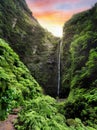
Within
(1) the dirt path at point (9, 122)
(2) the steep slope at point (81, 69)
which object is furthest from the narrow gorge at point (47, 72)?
(1) the dirt path at point (9, 122)

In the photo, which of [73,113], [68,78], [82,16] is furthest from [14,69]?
[82,16]

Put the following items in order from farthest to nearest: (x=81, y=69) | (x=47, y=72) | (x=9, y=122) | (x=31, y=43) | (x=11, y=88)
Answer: (x=31, y=43)
(x=47, y=72)
(x=81, y=69)
(x=11, y=88)
(x=9, y=122)

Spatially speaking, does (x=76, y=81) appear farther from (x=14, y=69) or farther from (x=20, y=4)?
(x=20, y=4)

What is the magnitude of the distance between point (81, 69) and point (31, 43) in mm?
10589

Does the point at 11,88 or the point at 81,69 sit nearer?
the point at 11,88

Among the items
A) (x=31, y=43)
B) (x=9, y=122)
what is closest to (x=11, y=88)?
(x=9, y=122)

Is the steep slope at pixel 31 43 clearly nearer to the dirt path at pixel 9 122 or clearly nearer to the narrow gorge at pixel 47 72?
the narrow gorge at pixel 47 72

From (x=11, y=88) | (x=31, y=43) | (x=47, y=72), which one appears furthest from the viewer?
(x=31, y=43)

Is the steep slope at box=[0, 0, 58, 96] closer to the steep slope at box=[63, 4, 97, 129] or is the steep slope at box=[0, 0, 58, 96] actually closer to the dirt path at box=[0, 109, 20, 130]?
the steep slope at box=[63, 4, 97, 129]

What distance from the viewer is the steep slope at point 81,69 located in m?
13.2

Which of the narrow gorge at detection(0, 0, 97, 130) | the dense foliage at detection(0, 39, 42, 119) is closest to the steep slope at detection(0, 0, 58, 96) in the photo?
the narrow gorge at detection(0, 0, 97, 130)

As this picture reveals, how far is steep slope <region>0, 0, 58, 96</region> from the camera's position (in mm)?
24922

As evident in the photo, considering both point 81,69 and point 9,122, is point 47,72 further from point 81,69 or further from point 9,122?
point 9,122

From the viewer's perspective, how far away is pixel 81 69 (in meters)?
20.8
